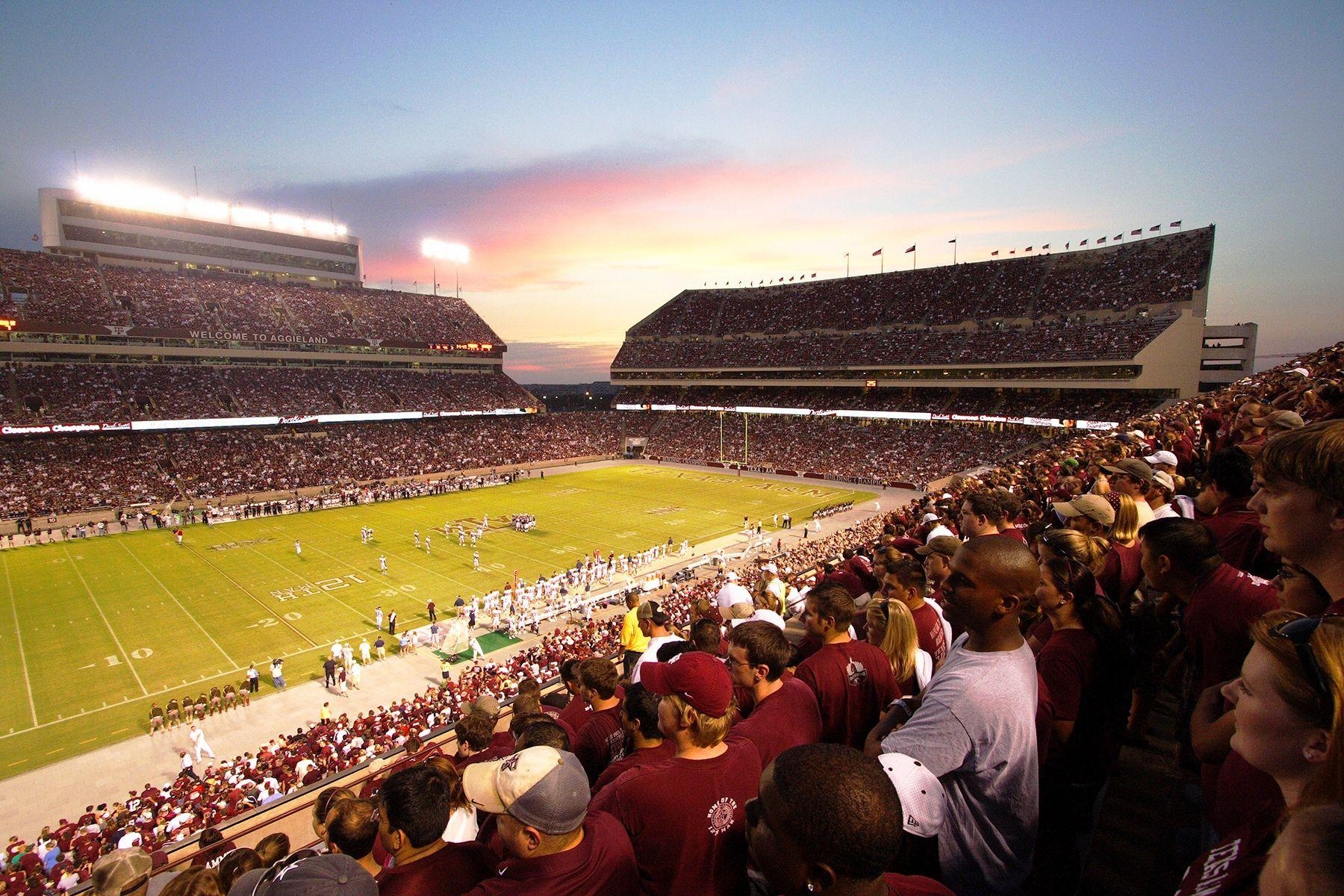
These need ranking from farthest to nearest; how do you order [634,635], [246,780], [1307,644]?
1. [246,780]
2. [634,635]
3. [1307,644]

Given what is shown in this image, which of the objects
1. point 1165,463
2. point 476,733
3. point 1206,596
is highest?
point 1165,463

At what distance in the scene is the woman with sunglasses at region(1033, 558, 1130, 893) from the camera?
3.10 meters

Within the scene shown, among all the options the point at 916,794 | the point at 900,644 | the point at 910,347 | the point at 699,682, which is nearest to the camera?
the point at 916,794

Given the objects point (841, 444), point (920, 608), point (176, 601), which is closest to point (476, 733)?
point (920, 608)

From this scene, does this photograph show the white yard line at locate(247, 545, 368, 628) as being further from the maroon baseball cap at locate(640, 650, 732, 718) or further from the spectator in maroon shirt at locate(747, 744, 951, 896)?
the spectator in maroon shirt at locate(747, 744, 951, 896)

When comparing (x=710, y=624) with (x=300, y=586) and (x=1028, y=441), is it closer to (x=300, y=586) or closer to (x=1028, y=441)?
(x=300, y=586)

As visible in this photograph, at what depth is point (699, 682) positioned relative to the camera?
2.88 metres

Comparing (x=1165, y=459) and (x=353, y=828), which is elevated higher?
(x=1165, y=459)

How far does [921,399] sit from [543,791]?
200ft

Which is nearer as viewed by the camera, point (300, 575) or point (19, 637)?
point (19, 637)

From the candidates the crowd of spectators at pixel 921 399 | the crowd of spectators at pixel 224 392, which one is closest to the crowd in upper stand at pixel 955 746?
the crowd of spectators at pixel 921 399

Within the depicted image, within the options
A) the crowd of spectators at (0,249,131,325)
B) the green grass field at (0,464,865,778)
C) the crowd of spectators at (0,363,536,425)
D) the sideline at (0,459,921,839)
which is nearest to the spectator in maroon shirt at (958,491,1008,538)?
the sideline at (0,459,921,839)

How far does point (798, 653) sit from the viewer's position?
521 centimetres

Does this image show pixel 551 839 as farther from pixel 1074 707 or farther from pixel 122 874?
pixel 122 874
